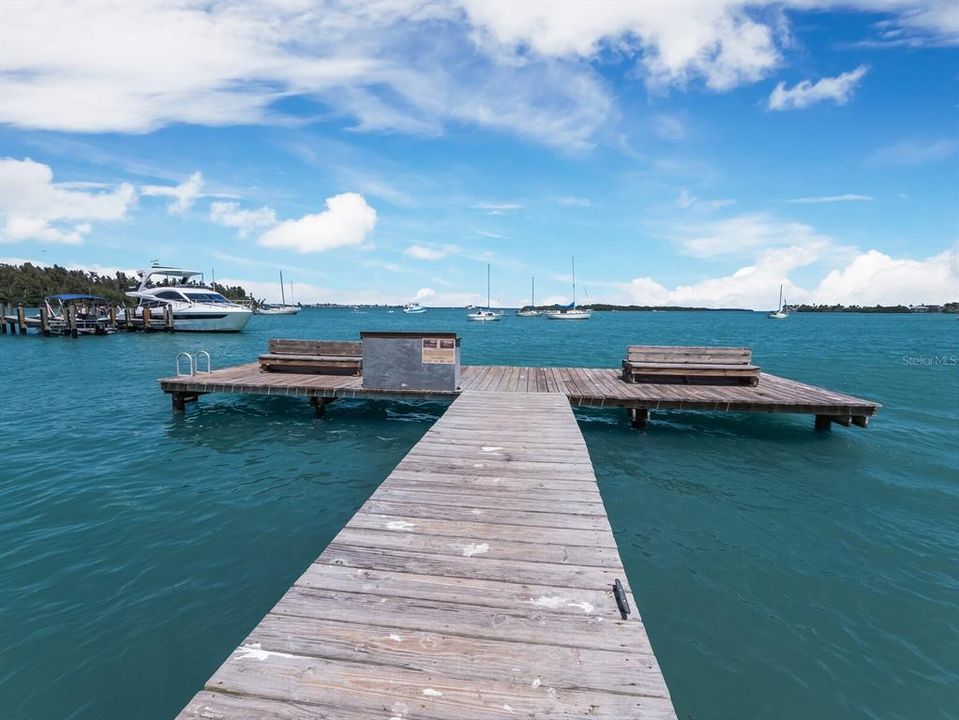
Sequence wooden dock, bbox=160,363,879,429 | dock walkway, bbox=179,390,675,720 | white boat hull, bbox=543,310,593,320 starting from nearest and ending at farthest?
dock walkway, bbox=179,390,675,720
wooden dock, bbox=160,363,879,429
white boat hull, bbox=543,310,593,320

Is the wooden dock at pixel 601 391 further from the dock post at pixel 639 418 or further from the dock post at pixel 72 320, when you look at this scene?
the dock post at pixel 72 320

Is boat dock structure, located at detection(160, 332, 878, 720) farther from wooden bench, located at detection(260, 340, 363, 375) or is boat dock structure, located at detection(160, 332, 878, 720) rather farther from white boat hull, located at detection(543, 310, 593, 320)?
white boat hull, located at detection(543, 310, 593, 320)

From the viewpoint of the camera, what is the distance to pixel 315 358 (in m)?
14.0

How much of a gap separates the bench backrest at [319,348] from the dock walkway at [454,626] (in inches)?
360

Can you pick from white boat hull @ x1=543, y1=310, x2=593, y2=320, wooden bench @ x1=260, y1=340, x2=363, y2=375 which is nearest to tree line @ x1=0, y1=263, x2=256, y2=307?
white boat hull @ x1=543, y1=310, x2=593, y2=320

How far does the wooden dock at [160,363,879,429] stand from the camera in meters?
10.8

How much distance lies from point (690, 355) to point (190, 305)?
51.9 m

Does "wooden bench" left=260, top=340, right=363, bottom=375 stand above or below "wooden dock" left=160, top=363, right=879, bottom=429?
above

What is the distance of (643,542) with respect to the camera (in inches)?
262

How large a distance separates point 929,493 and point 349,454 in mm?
11344

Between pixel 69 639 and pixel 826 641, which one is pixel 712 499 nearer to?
pixel 826 641

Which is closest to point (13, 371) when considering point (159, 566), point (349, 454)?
point (349, 454)

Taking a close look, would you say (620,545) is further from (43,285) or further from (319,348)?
(43,285)

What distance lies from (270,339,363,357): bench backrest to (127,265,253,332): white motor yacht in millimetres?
40972
